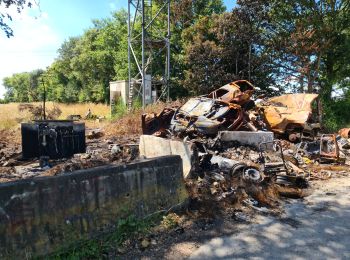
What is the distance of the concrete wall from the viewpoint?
12.2 feet

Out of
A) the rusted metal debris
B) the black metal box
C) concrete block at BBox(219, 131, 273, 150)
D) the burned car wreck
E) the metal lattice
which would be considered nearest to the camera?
the black metal box

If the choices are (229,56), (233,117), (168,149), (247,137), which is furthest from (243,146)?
(229,56)

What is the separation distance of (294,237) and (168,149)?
11.8ft

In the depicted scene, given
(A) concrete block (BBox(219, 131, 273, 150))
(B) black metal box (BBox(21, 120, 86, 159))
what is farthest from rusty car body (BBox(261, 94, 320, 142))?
(B) black metal box (BBox(21, 120, 86, 159))

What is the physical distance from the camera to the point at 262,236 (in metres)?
5.03

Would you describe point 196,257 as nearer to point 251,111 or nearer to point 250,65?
point 251,111

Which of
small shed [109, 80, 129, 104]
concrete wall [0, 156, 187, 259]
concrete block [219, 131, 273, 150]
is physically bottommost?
concrete wall [0, 156, 187, 259]

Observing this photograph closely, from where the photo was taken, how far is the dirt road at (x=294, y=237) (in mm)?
4418

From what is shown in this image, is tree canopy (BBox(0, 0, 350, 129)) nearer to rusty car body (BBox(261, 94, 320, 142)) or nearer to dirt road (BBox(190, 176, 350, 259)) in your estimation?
rusty car body (BBox(261, 94, 320, 142))

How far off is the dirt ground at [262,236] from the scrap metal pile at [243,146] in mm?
593

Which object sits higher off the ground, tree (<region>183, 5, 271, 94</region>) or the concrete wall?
Answer: tree (<region>183, 5, 271, 94</region>)

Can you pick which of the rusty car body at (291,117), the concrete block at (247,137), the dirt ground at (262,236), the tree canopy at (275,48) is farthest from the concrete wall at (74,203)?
the tree canopy at (275,48)

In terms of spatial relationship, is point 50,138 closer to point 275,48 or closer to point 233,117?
point 233,117

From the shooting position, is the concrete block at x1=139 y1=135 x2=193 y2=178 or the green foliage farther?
the concrete block at x1=139 y1=135 x2=193 y2=178
